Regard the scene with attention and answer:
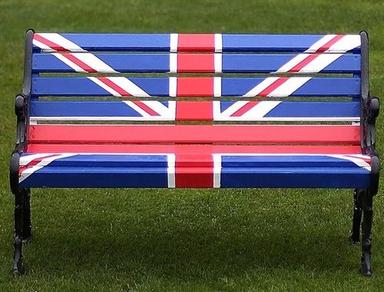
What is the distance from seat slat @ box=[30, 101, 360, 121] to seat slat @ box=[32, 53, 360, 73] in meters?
0.19

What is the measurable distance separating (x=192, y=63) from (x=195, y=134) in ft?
1.39

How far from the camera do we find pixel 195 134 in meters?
5.37

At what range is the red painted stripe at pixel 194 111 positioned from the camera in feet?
17.8

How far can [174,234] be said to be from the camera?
227 inches

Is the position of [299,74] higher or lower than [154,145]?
higher

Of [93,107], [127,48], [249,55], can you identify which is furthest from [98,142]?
[249,55]

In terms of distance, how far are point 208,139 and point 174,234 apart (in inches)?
27.8

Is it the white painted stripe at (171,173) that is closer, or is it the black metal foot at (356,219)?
the white painted stripe at (171,173)

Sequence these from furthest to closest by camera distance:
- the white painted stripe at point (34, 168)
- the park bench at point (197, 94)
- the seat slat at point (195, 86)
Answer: the seat slat at point (195, 86), the park bench at point (197, 94), the white painted stripe at point (34, 168)

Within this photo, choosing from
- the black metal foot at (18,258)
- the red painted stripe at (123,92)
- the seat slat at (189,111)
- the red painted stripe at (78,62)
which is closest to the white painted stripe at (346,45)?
the seat slat at (189,111)

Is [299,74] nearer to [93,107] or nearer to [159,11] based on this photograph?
[93,107]

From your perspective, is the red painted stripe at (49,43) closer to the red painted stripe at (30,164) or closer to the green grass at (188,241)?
the red painted stripe at (30,164)

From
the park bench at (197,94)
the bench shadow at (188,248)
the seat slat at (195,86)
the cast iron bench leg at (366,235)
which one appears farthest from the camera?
the seat slat at (195,86)

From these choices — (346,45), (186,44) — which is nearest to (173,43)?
(186,44)
